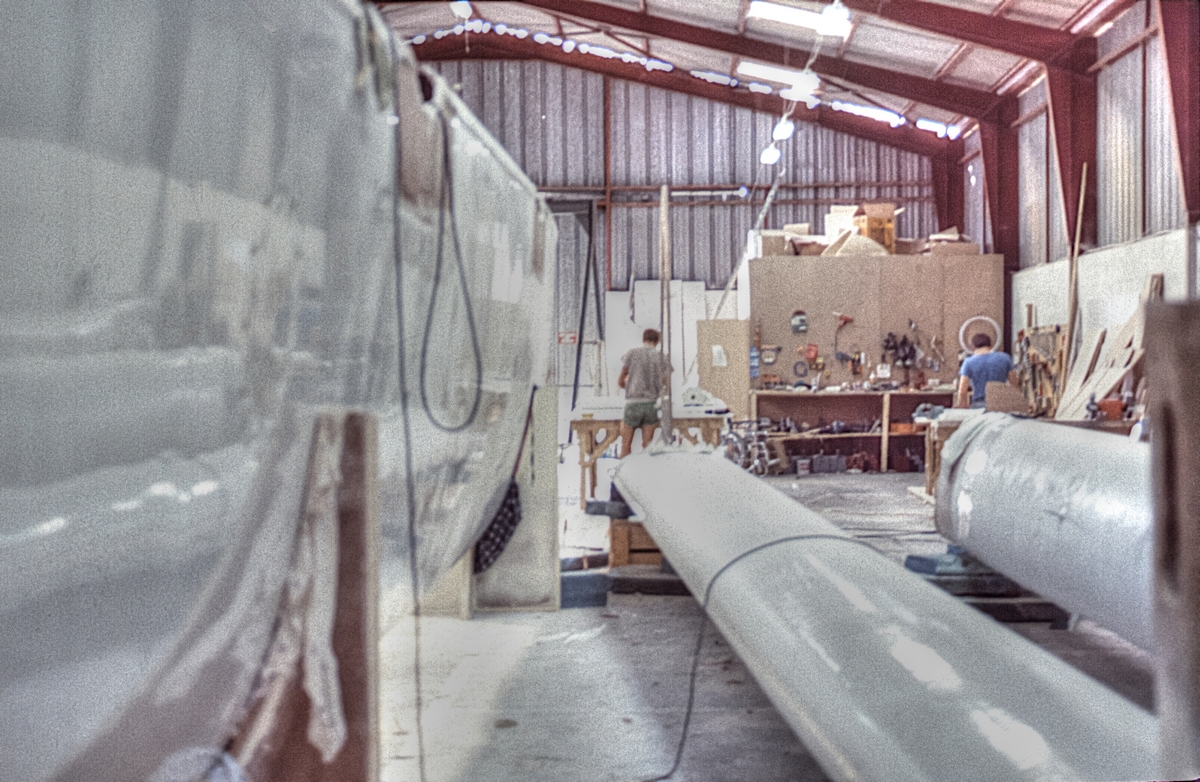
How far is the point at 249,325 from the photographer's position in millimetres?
1419

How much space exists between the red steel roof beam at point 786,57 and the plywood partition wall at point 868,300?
74.1 inches

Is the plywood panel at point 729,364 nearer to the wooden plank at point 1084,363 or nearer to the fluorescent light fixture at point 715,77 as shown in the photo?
the wooden plank at point 1084,363

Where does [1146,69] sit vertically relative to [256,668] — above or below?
above

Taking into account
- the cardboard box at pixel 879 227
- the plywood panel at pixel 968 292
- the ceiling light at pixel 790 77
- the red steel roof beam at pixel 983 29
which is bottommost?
the plywood panel at pixel 968 292


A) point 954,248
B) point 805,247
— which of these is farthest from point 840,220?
point 954,248

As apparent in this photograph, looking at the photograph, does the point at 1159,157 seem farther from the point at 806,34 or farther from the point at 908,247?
the point at 806,34

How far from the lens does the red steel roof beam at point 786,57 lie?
32.2ft

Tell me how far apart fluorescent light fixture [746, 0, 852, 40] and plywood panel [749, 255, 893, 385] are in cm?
224

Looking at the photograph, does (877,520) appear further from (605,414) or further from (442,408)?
(442,408)

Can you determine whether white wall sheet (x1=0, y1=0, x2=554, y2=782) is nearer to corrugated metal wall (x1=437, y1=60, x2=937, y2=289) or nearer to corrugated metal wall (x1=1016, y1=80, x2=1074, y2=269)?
corrugated metal wall (x1=1016, y1=80, x2=1074, y2=269)

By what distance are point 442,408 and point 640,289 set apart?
10234mm

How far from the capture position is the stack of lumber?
243 inches

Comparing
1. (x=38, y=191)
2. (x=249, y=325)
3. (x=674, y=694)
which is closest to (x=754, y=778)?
(x=674, y=694)

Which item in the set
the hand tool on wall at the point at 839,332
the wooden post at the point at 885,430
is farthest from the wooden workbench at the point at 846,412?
the hand tool on wall at the point at 839,332
